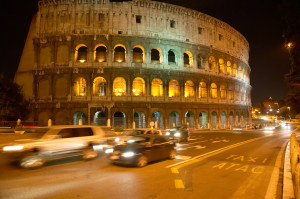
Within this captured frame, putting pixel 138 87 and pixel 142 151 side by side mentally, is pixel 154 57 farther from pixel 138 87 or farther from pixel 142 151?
pixel 142 151

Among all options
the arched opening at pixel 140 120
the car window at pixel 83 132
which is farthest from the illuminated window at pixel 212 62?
the car window at pixel 83 132

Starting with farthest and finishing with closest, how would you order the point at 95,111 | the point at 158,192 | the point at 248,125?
the point at 248,125
the point at 95,111
the point at 158,192

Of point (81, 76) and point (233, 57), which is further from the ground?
point (233, 57)

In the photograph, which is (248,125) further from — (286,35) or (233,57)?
(286,35)

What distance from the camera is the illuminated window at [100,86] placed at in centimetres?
3400

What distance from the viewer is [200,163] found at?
10.2 m

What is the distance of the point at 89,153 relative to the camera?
10516mm

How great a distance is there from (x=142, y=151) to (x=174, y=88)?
95.7 feet

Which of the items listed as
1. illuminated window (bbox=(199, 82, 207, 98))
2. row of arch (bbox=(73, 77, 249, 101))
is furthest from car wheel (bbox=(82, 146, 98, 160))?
illuminated window (bbox=(199, 82, 207, 98))

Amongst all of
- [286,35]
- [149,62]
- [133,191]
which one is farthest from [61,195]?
[149,62]

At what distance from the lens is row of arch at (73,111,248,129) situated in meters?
32.8

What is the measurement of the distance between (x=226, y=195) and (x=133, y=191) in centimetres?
260

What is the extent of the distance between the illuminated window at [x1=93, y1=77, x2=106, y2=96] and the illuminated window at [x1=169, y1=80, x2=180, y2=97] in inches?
441

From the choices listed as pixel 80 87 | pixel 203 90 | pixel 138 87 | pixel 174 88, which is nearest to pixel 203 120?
pixel 203 90
